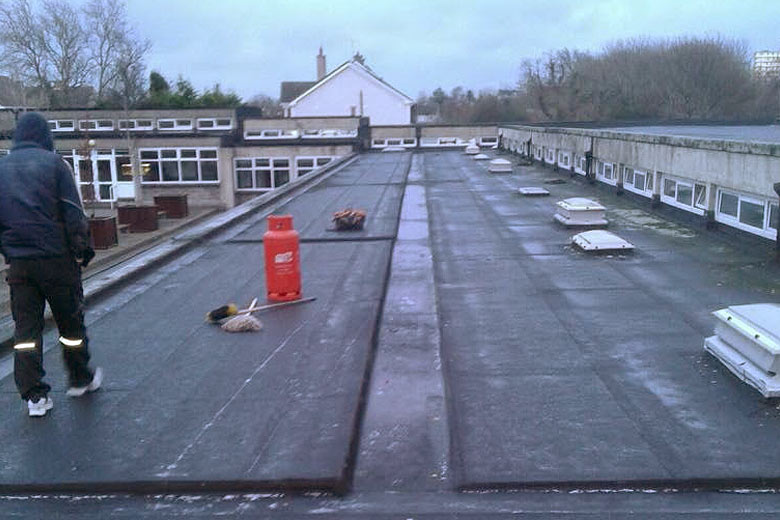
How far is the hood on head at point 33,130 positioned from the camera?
4477 mm

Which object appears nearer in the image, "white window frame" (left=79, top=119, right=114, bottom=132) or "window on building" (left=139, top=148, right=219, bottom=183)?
"window on building" (left=139, top=148, right=219, bottom=183)

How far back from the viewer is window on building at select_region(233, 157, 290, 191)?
131 ft

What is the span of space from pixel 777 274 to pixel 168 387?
20.2 ft

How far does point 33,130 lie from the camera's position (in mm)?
4496

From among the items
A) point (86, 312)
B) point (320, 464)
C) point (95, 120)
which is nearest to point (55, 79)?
point (95, 120)

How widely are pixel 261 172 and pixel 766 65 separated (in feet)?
167

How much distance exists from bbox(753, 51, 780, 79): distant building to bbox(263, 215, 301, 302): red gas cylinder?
56.2 meters

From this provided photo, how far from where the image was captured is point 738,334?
4.69 meters

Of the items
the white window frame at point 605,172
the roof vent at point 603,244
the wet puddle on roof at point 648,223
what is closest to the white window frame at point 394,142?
the white window frame at point 605,172

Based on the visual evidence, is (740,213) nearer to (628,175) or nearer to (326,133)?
(628,175)

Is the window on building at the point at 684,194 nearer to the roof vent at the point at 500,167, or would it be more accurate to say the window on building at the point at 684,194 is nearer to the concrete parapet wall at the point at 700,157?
the concrete parapet wall at the point at 700,157

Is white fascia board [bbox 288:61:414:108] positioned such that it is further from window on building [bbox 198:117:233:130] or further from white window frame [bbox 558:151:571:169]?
white window frame [bbox 558:151:571:169]

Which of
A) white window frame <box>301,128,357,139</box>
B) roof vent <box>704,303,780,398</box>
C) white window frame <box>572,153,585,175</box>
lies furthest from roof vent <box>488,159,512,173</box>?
white window frame <box>301,128,357,139</box>

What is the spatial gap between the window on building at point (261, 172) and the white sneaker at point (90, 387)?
35279 millimetres
